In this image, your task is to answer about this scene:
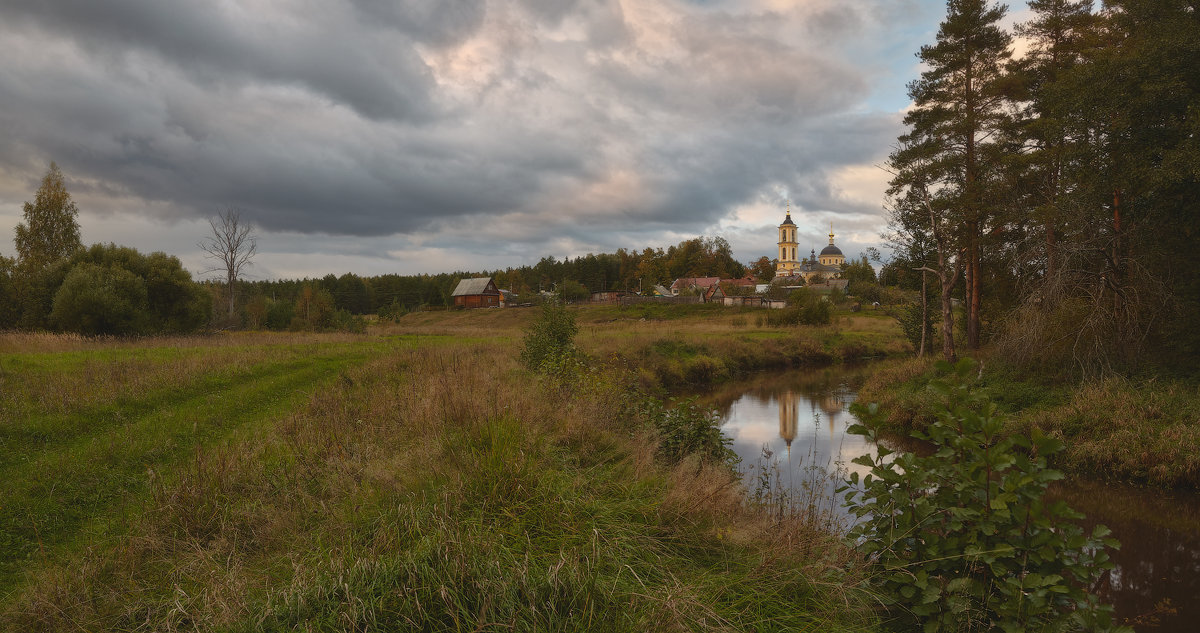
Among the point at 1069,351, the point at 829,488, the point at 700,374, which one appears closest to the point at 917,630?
the point at 829,488

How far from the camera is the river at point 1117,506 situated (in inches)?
269

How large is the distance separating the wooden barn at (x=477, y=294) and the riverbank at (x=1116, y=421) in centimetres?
7922

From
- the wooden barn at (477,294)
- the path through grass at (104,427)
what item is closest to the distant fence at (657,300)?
the wooden barn at (477,294)

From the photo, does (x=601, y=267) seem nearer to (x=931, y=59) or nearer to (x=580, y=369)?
(x=931, y=59)

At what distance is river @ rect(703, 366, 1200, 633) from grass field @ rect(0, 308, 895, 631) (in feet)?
5.52

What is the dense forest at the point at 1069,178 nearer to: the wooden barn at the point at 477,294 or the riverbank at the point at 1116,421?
the riverbank at the point at 1116,421

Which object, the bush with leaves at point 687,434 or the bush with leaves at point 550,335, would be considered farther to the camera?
the bush with leaves at point 550,335

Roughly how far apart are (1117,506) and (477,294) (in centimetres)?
8516

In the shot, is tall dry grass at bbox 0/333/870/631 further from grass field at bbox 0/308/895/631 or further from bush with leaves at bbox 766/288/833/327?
bush with leaves at bbox 766/288/833/327

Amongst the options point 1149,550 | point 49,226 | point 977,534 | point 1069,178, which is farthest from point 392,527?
point 49,226

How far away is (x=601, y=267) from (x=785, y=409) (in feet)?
308

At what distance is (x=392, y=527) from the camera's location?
157 inches

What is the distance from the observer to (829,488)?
8719 millimetres

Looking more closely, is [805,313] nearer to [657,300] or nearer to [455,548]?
[657,300]
